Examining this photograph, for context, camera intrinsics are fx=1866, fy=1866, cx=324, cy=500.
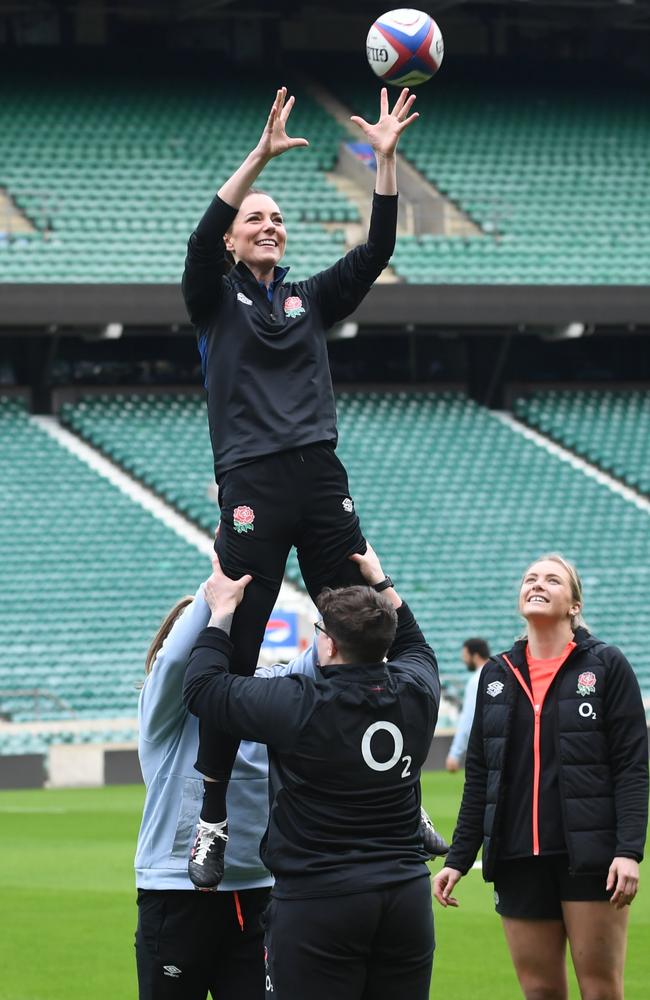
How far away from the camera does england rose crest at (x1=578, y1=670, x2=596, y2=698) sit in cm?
629

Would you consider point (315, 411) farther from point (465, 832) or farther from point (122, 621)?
point (122, 621)

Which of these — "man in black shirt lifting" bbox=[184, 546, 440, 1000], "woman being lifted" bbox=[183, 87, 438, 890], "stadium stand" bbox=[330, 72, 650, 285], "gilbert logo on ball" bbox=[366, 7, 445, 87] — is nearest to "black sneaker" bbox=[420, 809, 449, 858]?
"man in black shirt lifting" bbox=[184, 546, 440, 1000]

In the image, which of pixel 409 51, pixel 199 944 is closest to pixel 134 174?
pixel 409 51

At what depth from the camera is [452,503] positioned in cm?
2822

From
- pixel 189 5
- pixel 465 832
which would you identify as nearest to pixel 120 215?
pixel 189 5

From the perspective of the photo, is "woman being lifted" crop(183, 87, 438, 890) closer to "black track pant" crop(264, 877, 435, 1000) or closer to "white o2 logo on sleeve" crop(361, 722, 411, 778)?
"white o2 logo on sleeve" crop(361, 722, 411, 778)

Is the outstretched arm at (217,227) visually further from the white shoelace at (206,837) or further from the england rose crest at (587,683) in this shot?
the england rose crest at (587,683)

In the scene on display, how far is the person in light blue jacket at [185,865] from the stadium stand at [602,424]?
81.0 ft

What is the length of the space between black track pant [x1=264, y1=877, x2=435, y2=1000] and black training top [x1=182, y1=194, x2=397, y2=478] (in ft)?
5.05

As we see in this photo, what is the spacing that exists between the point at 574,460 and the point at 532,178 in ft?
20.0

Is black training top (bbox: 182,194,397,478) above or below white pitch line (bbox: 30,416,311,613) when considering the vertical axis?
below

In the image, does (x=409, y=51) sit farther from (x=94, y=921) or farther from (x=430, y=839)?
(x=94, y=921)

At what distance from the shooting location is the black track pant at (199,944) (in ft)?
17.7

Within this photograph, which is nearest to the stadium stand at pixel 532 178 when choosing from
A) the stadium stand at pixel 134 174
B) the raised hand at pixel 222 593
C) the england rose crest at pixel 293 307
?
the stadium stand at pixel 134 174
